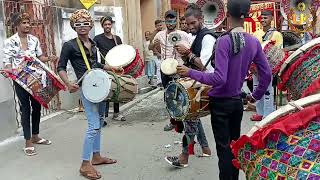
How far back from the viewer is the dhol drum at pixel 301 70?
3.38 metres

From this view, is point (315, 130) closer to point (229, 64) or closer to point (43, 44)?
point (229, 64)

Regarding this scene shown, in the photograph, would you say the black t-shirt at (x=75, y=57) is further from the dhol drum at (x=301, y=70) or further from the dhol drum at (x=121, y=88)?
the dhol drum at (x=301, y=70)

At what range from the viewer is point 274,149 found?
7.27 feet

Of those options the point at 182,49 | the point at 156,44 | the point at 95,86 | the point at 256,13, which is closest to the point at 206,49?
the point at 182,49

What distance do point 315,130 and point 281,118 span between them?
0.21 meters

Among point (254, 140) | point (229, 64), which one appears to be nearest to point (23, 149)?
point (229, 64)

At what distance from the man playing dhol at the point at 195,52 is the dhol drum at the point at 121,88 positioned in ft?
2.75

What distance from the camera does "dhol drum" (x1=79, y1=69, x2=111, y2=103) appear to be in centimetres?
472

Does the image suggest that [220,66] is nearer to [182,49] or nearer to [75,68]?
[182,49]

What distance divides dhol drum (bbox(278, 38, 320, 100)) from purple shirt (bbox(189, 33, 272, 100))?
160mm

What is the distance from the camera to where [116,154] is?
583 cm

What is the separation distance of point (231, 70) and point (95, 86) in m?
1.67

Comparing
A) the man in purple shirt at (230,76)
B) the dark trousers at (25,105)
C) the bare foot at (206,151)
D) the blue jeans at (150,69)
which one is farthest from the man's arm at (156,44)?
the blue jeans at (150,69)

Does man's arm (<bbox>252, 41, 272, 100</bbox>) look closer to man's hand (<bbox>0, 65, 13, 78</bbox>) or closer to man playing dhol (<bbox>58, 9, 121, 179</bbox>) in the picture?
man playing dhol (<bbox>58, 9, 121, 179</bbox>)
